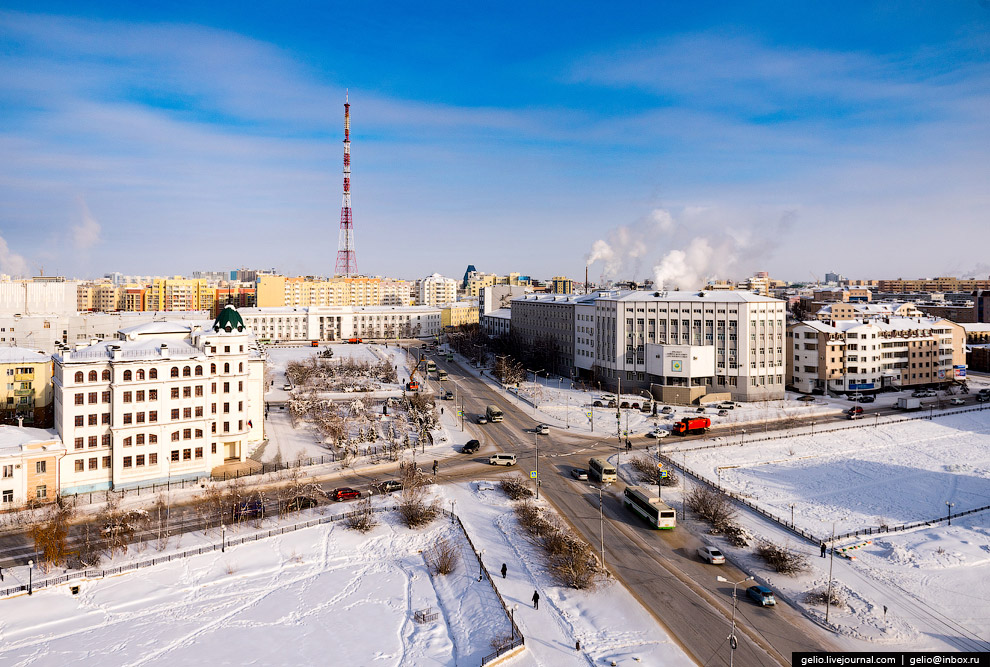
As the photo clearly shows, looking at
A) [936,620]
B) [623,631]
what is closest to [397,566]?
[623,631]

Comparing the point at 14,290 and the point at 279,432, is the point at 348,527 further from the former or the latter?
the point at 14,290

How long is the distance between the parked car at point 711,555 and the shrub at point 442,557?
12067 mm

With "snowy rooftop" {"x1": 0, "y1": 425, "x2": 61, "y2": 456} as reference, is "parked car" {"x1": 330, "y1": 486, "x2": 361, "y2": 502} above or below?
below

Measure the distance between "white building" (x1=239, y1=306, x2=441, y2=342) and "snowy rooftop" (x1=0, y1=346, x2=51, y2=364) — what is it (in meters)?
82.3

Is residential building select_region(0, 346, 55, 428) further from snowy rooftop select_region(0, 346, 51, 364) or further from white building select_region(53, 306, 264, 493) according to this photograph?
white building select_region(53, 306, 264, 493)

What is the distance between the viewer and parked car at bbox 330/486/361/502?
37.8 meters

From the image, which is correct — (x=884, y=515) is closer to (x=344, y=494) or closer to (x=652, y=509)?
(x=652, y=509)

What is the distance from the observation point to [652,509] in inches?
1323

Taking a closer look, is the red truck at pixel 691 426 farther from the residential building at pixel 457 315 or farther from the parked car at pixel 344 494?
the residential building at pixel 457 315

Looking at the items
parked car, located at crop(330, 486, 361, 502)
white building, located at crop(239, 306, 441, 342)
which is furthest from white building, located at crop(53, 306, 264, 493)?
white building, located at crop(239, 306, 441, 342)

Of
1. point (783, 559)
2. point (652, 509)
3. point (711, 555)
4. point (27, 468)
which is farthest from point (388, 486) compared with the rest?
point (783, 559)

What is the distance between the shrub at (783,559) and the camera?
27953 mm

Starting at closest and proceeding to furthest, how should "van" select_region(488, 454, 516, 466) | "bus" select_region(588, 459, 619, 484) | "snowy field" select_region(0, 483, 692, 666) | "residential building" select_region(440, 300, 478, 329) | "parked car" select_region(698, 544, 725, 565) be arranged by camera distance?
"snowy field" select_region(0, 483, 692, 666)
"parked car" select_region(698, 544, 725, 565)
"bus" select_region(588, 459, 619, 484)
"van" select_region(488, 454, 516, 466)
"residential building" select_region(440, 300, 478, 329)

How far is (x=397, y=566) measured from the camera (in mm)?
30672
